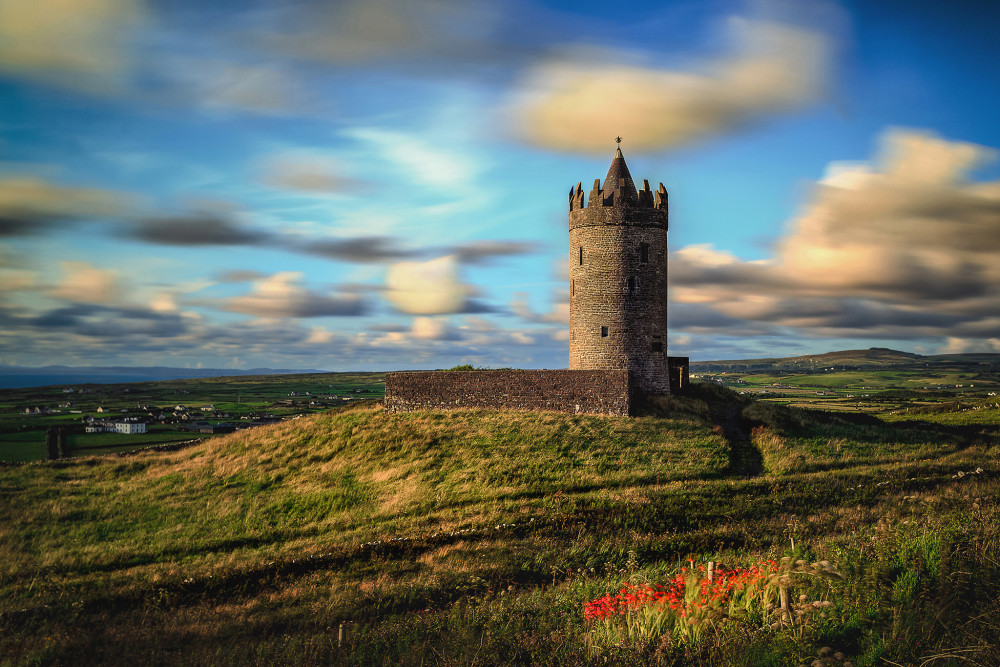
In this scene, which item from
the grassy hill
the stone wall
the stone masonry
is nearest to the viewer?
the grassy hill

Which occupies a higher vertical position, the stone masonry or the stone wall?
the stone masonry

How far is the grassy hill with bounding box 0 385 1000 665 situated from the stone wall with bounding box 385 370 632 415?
117 centimetres

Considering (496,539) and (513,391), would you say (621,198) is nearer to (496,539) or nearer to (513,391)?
(513,391)

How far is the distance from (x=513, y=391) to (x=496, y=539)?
14477 millimetres

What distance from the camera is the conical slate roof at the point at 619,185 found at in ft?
108

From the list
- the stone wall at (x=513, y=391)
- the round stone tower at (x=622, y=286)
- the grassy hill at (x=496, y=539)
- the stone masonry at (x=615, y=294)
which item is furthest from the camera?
the round stone tower at (x=622, y=286)

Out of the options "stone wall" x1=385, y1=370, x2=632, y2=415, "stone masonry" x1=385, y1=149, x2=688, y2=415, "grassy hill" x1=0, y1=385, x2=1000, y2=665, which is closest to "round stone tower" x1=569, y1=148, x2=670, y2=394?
"stone masonry" x1=385, y1=149, x2=688, y2=415

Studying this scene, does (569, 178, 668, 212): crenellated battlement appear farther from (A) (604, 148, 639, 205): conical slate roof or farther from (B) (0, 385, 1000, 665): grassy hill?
(B) (0, 385, 1000, 665): grassy hill

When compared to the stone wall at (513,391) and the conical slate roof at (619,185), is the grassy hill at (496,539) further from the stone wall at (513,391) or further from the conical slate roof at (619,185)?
the conical slate roof at (619,185)

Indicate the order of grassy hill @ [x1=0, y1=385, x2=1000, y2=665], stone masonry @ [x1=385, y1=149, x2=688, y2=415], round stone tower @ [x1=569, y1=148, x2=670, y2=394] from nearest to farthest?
1. grassy hill @ [x1=0, y1=385, x2=1000, y2=665]
2. stone masonry @ [x1=385, y1=149, x2=688, y2=415]
3. round stone tower @ [x1=569, y1=148, x2=670, y2=394]

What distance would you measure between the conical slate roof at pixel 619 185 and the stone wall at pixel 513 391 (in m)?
10.8

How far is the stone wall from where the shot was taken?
27.8m

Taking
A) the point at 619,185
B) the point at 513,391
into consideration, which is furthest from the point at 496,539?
the point at 619,185

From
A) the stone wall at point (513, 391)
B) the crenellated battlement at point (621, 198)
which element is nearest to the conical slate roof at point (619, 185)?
the crenellated battlement at point (621, 198)
